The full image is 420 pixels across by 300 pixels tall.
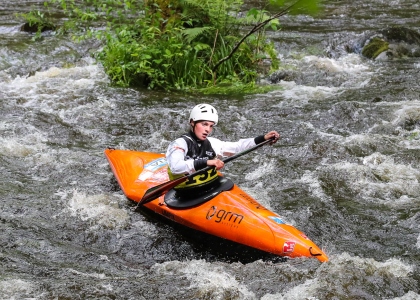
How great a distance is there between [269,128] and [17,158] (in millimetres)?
3160

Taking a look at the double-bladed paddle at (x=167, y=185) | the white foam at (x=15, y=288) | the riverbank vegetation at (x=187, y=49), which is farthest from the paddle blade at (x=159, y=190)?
the riverbank vegetation at (x=187, y=49)

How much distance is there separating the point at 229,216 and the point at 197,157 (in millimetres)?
614

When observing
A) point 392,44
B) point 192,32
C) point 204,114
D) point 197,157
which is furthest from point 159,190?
point 392,44

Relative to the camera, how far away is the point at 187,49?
340 inches

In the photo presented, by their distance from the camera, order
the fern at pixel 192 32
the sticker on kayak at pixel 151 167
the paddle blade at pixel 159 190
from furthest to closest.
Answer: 1. the fern at pixel 192 32
2. the sticker on kayak at pixel 151 167
3. the paddle blade at pixel 159 190

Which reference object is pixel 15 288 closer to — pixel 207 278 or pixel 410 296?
pixel 207 278

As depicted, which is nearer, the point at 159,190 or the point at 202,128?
the point at 202,128

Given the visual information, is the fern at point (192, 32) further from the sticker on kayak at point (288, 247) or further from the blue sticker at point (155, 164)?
the sticker on kayak at point (288, 247)

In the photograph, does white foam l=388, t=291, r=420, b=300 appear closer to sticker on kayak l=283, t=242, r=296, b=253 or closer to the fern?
sticker on kayak l=283, t=242, r=296, b=253

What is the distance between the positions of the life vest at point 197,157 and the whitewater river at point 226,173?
0.46 m

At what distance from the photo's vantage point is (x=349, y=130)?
22.9 feet

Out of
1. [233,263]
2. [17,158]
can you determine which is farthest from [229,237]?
[17,158]

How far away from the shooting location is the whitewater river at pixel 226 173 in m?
3.90

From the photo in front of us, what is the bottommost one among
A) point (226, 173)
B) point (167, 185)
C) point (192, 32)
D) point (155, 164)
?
point (226, 173)
